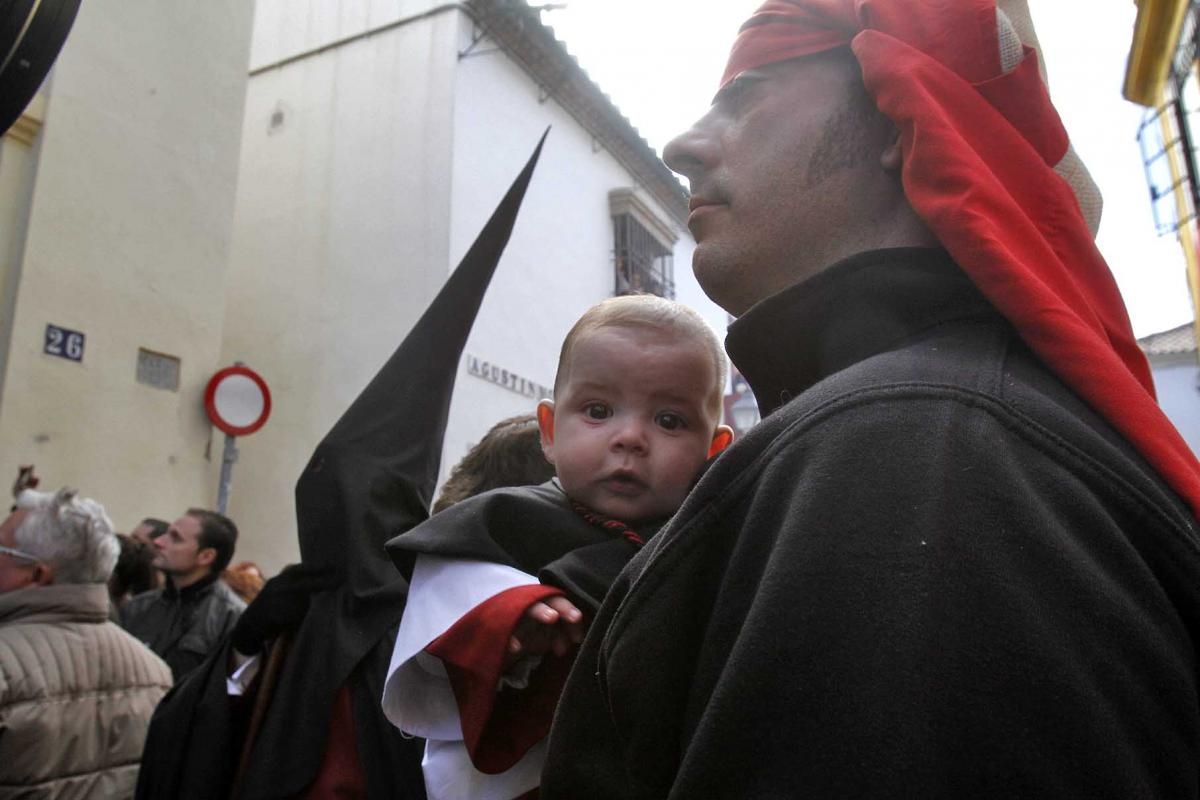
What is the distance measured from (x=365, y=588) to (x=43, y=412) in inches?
215

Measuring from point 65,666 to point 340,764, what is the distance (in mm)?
1498

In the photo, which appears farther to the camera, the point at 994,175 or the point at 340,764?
the point at 340,764

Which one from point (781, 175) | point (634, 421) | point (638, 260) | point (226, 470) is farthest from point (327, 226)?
point (781, 175)

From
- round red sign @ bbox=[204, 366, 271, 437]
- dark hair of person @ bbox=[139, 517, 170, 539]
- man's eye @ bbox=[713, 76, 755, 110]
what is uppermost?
round red sign @ bbox=[204, 366, 271, 437]

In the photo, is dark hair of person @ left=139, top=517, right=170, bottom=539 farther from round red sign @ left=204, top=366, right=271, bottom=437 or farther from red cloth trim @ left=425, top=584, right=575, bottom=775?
red cloth trim @ left=425, top=584, right=575, bottom=775

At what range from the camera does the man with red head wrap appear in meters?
0.71

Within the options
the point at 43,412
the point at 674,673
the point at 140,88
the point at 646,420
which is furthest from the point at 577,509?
the point at 140,88

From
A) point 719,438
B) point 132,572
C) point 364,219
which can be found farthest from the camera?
point 364,219

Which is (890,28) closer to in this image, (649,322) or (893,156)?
(893,156)

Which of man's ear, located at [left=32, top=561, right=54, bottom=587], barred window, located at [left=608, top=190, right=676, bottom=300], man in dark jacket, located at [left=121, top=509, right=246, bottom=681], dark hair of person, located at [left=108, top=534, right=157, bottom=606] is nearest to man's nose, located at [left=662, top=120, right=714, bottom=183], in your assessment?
man's ear, located at [left=32, top=561, right=54, bottom=587]

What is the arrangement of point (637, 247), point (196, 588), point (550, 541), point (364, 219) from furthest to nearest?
point (637, 247) < point (364, 219) < point (196, 588) < point (550, 541)

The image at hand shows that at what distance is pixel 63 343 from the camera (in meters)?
6.97

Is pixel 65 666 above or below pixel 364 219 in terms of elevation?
below

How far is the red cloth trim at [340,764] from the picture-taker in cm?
229
